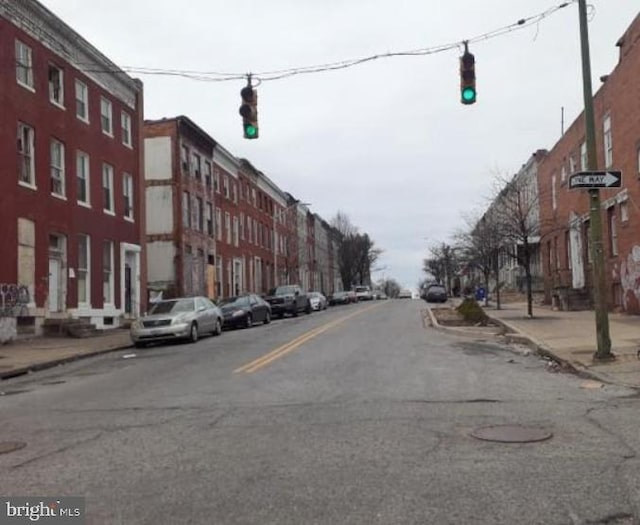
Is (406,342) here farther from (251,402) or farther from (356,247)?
(356,247)

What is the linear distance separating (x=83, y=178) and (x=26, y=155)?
13.4ft

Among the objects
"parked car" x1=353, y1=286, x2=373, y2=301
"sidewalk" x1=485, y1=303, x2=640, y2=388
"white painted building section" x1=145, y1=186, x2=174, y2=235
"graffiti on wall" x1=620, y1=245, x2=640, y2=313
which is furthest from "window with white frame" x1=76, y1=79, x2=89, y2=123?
"parked car" x1=353, y1=286, x2=373, y2=301

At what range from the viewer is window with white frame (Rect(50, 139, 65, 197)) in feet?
84.0

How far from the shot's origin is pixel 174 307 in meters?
23.5

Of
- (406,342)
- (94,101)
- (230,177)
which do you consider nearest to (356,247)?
(230,177)

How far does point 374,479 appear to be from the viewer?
6031mm

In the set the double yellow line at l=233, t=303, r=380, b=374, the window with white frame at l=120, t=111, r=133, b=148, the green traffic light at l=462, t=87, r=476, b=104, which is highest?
the window with white frame at l=120, t=111, r=133, b=148

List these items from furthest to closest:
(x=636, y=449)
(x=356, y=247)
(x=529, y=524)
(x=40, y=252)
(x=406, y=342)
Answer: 1. (x=356, y=247)
2. (x=40, y=252)
3. (x=406, y=342)
4. (x=636, y=449)
5. (x=529, y=524)

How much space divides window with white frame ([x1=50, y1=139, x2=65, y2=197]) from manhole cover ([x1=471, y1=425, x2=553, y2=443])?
20.9 m

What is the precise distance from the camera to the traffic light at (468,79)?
1385cm

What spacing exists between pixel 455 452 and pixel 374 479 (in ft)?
3.93

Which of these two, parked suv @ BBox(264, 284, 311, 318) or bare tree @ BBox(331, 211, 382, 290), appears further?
bare tree @ BBox(331, 211, 382, 290)

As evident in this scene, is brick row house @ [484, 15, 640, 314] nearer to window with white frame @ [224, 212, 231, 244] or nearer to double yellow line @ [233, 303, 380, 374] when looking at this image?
double yellow line @ [233, 303, 380, 374]

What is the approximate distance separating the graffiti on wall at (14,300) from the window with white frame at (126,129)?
1072 centimetres
